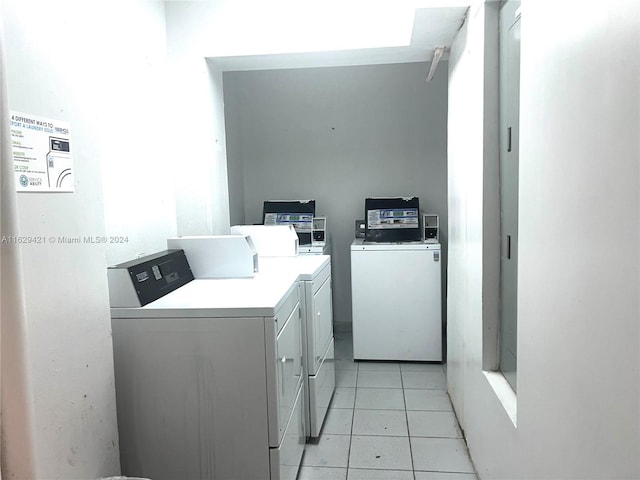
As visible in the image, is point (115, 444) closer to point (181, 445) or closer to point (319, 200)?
point (181, 445)

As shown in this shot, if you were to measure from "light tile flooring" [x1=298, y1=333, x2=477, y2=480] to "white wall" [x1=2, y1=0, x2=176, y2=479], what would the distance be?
1.08 m

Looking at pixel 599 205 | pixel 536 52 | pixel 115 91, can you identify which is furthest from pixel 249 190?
pixel 599 205

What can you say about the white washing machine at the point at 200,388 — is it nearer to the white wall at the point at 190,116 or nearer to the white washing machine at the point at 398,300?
the white wall at the point at 190,116

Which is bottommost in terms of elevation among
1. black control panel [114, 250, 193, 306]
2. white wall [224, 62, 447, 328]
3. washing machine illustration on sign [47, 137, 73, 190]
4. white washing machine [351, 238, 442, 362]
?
white washing machine [351, 238, 442, 362]

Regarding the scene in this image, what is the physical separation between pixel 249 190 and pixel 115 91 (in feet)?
7.71

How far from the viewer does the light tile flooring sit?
2113 mm

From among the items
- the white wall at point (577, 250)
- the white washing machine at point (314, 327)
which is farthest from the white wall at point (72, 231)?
the white wall at point (577, 250)

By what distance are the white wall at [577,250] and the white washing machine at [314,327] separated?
952 millimetres

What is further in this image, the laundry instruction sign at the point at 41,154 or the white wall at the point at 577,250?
the laundry instruction sign at the point at 41,154

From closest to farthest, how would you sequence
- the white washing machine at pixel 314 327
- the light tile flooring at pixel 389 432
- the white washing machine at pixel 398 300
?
the light tile flooring at pixel 389 432
the white washing machine at pixel 314 327
the white washing machine at pixel 398 300

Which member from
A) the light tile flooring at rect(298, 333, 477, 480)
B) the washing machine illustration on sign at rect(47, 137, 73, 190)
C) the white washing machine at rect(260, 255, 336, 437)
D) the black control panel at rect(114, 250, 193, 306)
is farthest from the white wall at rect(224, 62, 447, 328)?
the washing machine illustration on sign at rect(47, 137, 73, 190)

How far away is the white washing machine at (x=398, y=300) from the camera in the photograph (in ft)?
11.0

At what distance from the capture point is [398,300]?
339 cm

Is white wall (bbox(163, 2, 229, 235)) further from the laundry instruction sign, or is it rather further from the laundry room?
the laundry instruction sign
